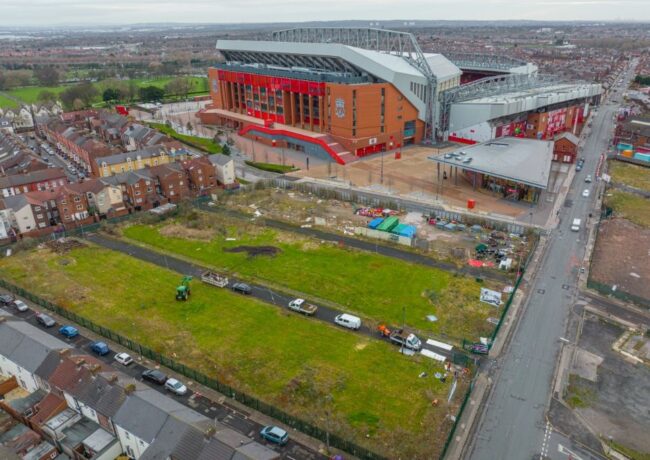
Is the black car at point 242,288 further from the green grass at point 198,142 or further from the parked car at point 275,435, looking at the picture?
the green grass at point 198,142

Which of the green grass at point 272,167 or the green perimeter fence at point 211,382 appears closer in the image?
the green perimeter fence at point 211,382

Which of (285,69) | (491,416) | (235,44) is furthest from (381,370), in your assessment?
(235,44)

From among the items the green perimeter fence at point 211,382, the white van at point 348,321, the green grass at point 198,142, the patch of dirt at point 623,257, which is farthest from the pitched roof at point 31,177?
the patch of dirt at point 623,257

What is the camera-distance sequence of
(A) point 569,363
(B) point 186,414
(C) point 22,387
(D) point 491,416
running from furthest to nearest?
1. (A) point 569,363
2. (C) point 22,387
3. (D) point 491,416
4. (B) point 186,414

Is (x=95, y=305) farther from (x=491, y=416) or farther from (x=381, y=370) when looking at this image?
(x=491, y=416)

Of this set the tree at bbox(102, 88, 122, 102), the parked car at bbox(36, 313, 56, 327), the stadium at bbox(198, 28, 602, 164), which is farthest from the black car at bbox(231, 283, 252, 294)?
the tree at bbox(102, 88, 122, 102)

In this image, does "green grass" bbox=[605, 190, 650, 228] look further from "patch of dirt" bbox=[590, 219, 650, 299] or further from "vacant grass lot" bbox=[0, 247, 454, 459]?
"vacant grass lot" bbox=[0, 247, 454, 459]

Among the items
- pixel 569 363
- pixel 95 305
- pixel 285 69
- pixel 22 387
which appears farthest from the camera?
pixel 285 69
